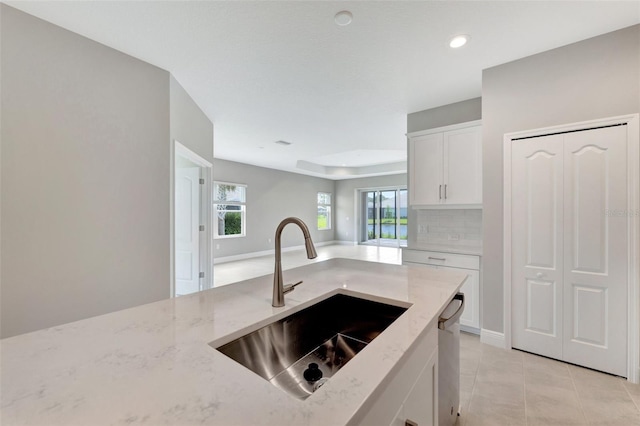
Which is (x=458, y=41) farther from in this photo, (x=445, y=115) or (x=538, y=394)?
(x=538, y=394)

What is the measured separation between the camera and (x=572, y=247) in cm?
227

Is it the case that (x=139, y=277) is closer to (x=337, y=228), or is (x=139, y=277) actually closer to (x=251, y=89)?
(x=251, y=89)

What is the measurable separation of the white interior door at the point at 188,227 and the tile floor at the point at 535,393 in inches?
140

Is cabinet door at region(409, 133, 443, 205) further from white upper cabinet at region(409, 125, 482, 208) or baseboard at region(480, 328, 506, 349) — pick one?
baseboard at region(480, 328, 506, 349)

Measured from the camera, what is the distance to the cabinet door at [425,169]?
10.7 ft

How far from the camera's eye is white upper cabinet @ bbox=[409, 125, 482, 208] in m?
2.99

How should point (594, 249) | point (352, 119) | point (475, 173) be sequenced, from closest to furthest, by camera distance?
point (594, 249) < point (475, 173) < point (352, 119)

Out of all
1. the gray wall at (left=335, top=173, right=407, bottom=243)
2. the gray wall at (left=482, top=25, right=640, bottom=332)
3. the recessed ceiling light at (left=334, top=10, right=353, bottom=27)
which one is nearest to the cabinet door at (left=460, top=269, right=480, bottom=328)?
the gray wall at (left=482, top=25, right=640, bottom=332)

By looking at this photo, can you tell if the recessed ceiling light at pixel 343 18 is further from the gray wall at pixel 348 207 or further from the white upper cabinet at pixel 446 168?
the gray wall at pixel 348 207

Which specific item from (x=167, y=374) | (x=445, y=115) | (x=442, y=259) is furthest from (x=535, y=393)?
(x=445, y=115)

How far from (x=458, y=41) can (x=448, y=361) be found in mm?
2287

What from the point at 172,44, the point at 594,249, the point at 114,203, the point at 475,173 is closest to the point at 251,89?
the point at 172,44

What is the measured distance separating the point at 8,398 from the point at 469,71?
3422 millimetres

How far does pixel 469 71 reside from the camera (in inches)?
103
